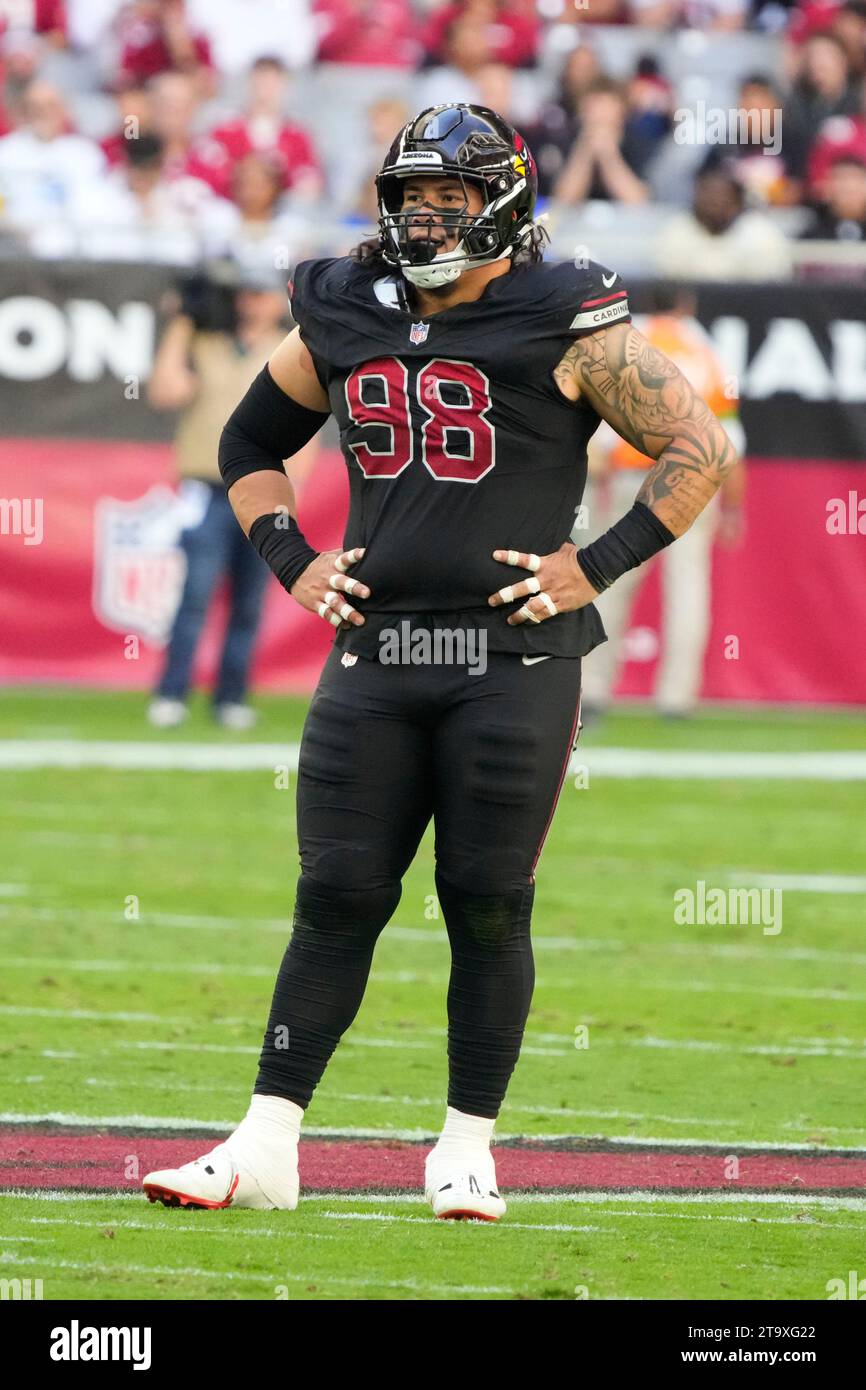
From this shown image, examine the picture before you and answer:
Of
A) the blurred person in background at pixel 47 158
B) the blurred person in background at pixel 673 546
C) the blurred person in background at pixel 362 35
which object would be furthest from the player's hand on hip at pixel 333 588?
the blurred person in background at pixel 362 35

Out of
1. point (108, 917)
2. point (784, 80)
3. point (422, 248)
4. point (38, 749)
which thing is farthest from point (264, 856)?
point (784, 80)

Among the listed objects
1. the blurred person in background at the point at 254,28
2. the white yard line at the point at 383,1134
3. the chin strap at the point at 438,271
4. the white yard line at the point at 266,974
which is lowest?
the white yard line at the point at 383,1134

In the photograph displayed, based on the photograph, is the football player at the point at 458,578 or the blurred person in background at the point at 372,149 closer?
the football player at the point at 458,578

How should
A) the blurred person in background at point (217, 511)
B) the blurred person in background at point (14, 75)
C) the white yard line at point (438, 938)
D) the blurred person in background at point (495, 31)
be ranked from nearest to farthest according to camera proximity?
Answer: the white yard line at point (438, 938) < the blurred person in background at point (217, 511) < the blurred person in background at point (14, 75) < the blurred person in background at point (495, 31)

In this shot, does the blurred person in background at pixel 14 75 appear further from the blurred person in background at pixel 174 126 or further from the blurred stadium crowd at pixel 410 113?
the blurred person in background at pixel 174 126

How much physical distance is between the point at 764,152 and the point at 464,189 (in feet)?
42.2

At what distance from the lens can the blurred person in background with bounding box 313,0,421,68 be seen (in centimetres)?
1795

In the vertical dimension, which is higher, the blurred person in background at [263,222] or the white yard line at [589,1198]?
the blurred person in background at [263,222]

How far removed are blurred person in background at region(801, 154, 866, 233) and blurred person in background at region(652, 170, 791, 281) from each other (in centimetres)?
73

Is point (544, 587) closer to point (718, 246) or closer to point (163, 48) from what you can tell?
point (718, 246)

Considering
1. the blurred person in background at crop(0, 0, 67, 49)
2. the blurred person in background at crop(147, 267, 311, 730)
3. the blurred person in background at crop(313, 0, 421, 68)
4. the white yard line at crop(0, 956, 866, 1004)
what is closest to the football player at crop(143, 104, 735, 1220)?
the white yard line at crop(0, 956, 866, 1004)

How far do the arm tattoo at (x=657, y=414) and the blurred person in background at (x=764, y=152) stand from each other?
38.8 feet

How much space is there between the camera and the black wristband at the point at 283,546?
509cm

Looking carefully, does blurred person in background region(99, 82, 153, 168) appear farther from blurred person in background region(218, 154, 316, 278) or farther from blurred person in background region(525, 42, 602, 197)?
blurred person in background region(525, 42, 602, 197)
